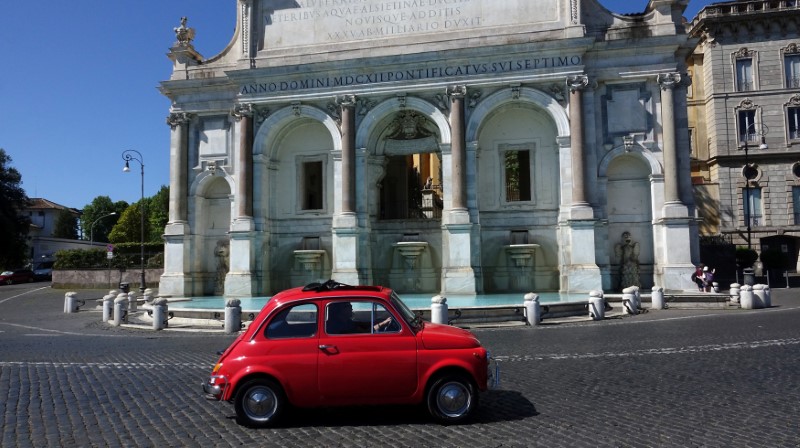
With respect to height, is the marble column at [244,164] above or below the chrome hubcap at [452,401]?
above

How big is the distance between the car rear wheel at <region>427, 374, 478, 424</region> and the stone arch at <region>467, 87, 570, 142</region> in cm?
1907

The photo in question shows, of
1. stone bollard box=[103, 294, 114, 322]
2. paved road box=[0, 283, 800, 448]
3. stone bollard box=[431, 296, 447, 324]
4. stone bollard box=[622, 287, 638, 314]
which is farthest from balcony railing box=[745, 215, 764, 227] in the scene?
stone bollard box=[103, 294, 114, 322]

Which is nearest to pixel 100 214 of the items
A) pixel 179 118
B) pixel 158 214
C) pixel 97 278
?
pixel 158 214

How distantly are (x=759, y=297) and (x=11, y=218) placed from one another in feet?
185

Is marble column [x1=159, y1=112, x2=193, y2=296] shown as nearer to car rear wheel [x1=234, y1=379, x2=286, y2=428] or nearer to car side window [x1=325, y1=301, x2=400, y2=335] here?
car rear wheel [x1=234, y1=379, x2=286, y2=428]

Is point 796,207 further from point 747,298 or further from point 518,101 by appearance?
point 518,101

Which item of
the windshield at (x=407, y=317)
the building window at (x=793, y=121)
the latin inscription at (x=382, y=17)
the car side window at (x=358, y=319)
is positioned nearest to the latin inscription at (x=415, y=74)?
the latin inscription at (x=382, y=17)

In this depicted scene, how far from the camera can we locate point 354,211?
25.3 m

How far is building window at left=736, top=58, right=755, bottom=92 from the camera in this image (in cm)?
4116

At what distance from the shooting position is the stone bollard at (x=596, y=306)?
1738 centimetres

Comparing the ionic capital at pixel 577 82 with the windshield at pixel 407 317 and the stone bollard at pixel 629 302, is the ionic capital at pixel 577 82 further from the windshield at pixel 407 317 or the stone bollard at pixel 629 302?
the windshield at pixel 407 317

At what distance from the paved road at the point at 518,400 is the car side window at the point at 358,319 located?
Answer: 102cm

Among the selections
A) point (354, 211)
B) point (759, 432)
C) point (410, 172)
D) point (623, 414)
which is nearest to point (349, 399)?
point (623, 414)

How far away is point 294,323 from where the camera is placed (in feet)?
22.3
